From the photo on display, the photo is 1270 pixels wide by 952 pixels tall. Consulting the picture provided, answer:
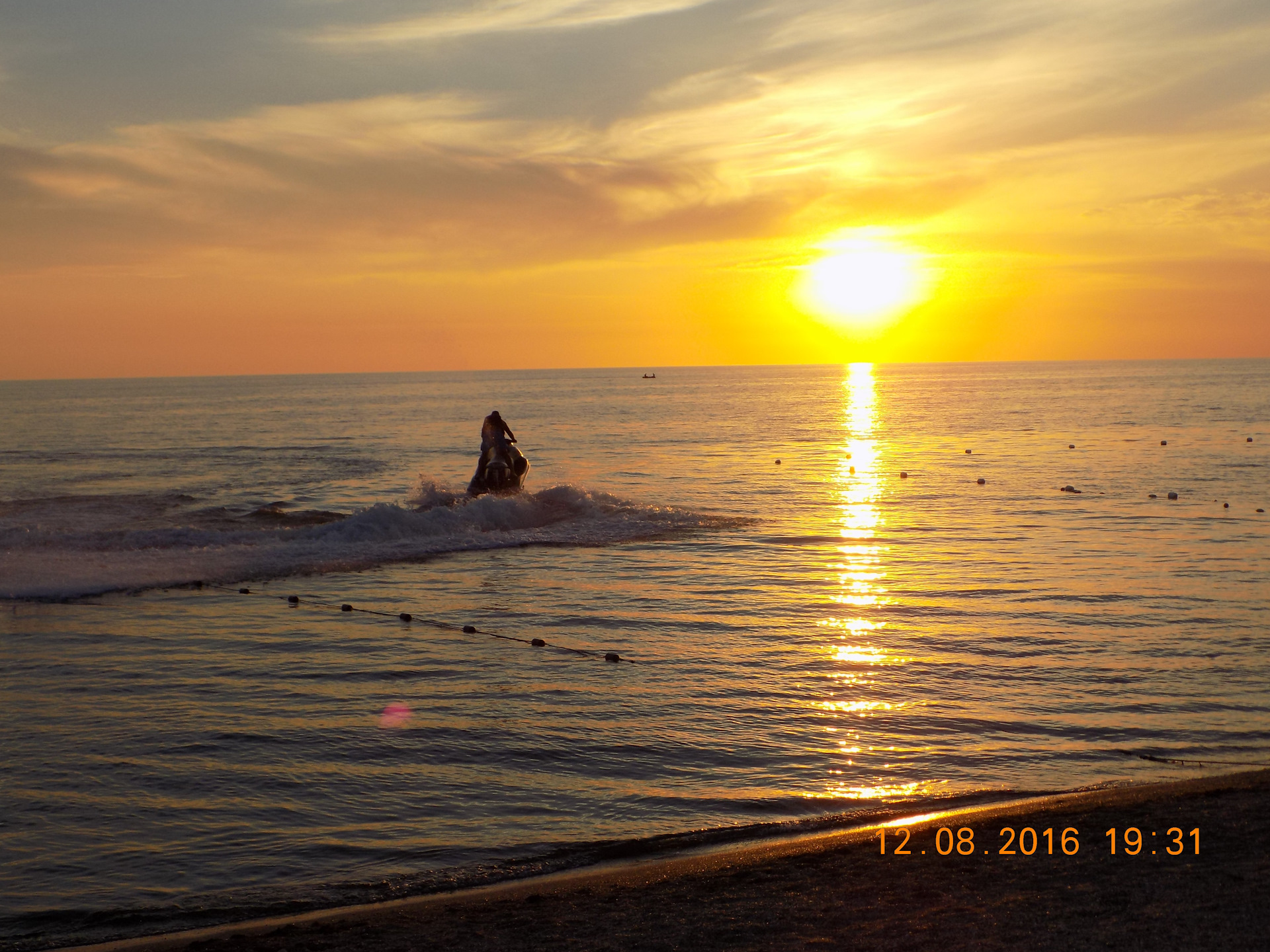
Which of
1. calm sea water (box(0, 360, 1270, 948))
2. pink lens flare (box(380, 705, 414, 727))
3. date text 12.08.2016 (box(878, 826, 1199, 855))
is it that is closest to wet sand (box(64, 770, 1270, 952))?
date text 12.08.2016 (box(878, 826, 1199, 855))

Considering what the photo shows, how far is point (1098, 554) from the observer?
20.3 m

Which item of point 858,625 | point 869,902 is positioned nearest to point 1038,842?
point 869,902

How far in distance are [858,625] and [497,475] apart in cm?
1707

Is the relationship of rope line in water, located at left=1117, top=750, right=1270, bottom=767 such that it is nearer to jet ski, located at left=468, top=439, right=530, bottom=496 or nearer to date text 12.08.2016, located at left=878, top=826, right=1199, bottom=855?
date text 12.08.2016, located at left=878, top=826, right=1199, bottom=855

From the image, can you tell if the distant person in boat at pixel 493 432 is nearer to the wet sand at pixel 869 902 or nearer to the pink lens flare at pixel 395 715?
the pink lens flare at pixel 395 715

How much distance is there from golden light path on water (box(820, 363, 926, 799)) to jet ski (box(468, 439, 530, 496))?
9.42 m

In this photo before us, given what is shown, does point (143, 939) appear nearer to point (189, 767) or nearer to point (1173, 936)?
point (189, 767)

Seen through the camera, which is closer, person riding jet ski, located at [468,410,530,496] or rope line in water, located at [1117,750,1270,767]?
rope line in water, located at [1117,750,1270,767]

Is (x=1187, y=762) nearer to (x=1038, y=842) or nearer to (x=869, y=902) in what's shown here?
(x=1038, y=842)

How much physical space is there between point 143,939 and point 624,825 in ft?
10.9

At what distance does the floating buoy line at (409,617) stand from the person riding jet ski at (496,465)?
1199 cm

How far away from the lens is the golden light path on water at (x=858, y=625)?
28.7 feet

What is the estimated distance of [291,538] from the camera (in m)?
23.5

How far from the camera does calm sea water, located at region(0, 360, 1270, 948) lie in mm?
7730
